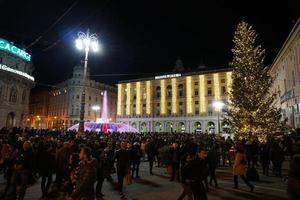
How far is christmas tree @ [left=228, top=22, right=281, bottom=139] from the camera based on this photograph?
72.2 ft

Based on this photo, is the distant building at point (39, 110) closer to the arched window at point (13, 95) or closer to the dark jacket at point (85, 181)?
the arched window at point (13, 95)

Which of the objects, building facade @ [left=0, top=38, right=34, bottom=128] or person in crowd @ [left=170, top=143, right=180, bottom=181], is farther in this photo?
building facade @ [left=0, top=38, right=34, bottom=128]

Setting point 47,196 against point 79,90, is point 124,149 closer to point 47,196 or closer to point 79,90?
point 47,196

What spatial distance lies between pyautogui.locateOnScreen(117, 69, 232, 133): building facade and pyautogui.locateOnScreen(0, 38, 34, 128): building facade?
29940mm

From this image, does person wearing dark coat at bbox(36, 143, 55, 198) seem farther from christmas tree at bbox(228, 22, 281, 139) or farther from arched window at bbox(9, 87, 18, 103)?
arched window at bbox(9, 87, 18, 103)

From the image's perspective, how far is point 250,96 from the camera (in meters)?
22.7

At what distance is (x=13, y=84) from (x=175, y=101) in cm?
3852

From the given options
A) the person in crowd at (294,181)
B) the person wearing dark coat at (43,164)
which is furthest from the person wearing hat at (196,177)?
the person wearing dark coat at (43,164)

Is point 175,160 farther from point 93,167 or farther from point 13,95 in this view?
point 13,95

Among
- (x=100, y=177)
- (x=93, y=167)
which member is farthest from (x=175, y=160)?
(x=93, y=167)

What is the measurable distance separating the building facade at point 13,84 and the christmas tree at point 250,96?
1570 inches

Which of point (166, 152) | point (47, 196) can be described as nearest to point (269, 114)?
point (166, 152)

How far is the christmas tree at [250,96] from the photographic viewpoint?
72.2ft

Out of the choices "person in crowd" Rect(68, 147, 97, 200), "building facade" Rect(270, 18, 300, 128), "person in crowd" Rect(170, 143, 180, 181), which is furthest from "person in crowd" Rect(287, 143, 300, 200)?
"building facade" Rect(270, 18, 300, 128)
